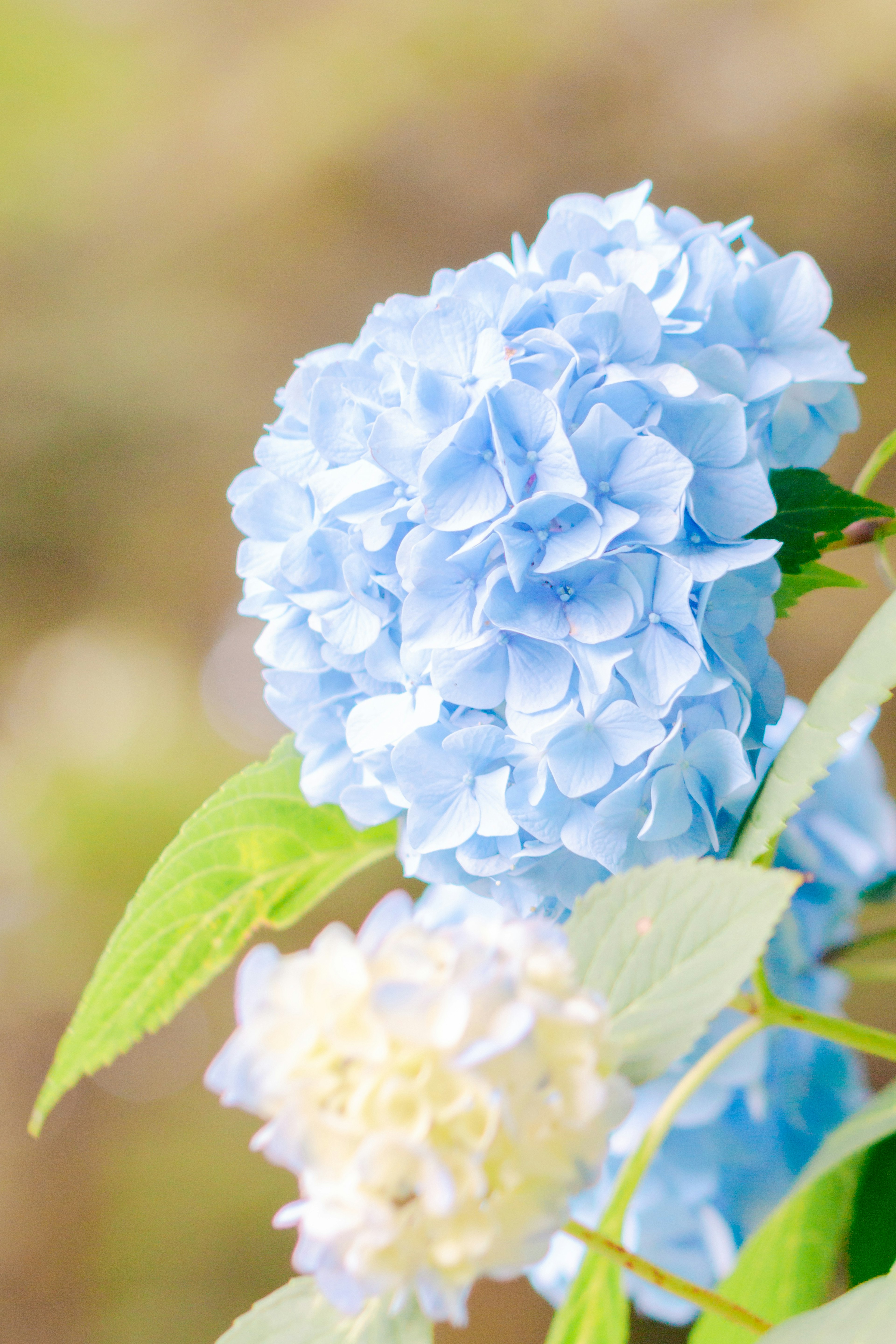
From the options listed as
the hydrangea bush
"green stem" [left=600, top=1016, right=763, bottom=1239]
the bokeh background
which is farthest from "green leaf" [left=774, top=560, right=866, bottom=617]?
the bokeh background

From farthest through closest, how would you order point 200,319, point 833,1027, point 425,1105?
1. point 200,319
2. point 833,1027
3. point 425,1105

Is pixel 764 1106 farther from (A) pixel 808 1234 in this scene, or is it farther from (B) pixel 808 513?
(B) pixel 808 513

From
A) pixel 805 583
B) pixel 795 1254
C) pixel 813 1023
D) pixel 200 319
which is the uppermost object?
pixel 200 319

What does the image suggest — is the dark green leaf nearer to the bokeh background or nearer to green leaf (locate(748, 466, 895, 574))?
green leaf (locate(748, 466, 895, 574))

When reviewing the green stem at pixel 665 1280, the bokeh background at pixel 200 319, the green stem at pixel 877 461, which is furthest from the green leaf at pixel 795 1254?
the bokeh background at pixel 200 319

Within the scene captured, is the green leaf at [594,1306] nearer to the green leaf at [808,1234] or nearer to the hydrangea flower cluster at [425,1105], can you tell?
the green leaf at [808,1234]

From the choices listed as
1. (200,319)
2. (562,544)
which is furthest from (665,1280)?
(200,319)
